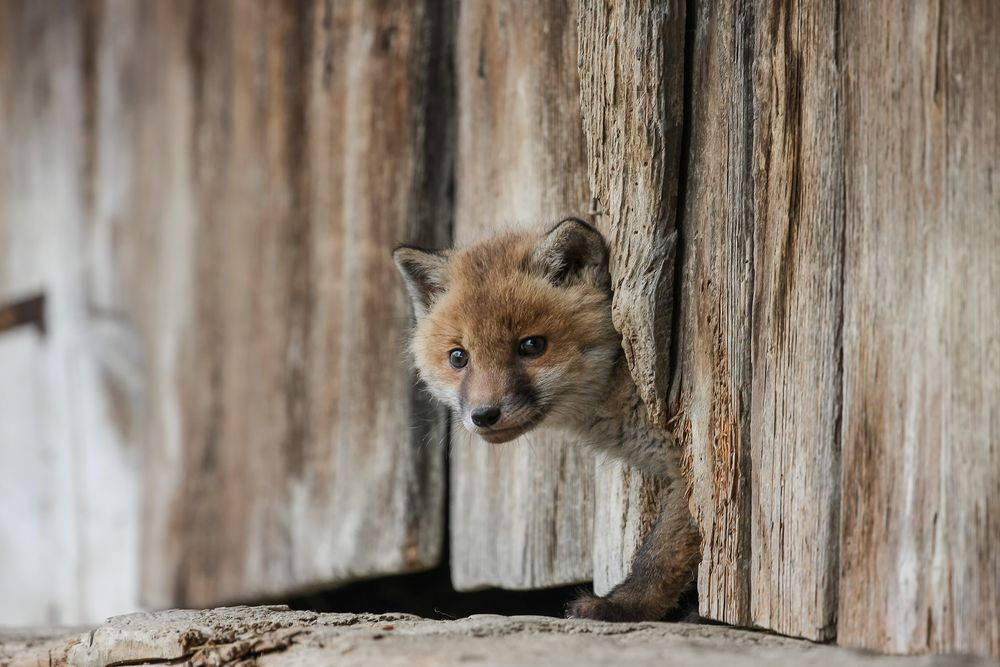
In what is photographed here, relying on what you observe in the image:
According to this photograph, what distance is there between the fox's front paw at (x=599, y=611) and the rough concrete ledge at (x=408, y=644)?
30 cm

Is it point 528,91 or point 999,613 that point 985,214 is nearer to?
point 999,613

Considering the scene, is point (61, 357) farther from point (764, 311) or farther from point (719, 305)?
point (764, 311)

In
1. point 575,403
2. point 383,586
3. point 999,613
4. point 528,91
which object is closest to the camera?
point 999,613

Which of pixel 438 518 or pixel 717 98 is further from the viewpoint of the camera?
pixel 438 518

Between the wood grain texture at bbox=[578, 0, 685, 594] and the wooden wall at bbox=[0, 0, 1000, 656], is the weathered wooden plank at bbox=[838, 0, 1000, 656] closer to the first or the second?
the wooden wall at bbox=[0, 0, 1000, 656]

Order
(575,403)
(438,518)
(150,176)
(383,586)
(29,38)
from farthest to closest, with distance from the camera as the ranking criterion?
(29,38) < (150,176) < (383,586) < (438,518) < (575,403)

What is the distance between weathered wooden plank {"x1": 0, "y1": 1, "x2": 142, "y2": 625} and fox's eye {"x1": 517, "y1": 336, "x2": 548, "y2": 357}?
4.02 m

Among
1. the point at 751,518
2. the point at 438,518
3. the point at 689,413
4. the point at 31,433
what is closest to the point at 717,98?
the point at 689,413

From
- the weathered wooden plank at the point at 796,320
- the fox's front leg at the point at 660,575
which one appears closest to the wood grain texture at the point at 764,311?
the weathered wooden plank at the point at 796,320

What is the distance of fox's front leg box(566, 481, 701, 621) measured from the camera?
11.9ft

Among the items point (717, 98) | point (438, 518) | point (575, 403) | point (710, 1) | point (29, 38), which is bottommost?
point (438, 518)

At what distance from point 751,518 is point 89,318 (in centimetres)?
562

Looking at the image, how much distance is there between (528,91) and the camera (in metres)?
4.41

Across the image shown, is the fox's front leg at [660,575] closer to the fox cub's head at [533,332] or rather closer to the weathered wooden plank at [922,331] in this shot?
the fox cub's head at [533,332]
